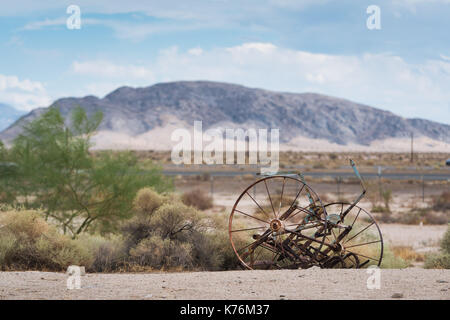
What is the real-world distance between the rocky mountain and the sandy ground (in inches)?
6052

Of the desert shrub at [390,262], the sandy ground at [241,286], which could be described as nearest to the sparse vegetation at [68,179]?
the sandy ground at [241,286]

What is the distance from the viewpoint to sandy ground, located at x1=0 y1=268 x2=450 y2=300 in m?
8.27

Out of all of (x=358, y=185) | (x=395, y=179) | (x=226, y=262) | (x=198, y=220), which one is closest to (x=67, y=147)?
(x=198, y=220)

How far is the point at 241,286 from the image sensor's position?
29.8 ft

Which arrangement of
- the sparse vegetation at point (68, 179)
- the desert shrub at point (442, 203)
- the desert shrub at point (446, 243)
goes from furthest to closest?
the desert shrub at point (442, 203), the sparse vegetation at point (68, 179), the desert shrub at point (446, 243)

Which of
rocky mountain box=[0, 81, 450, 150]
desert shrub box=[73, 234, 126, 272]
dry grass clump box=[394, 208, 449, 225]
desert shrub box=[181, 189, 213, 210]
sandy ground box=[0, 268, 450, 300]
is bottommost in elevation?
dry grass clump box=[394, 208, 449, 225]

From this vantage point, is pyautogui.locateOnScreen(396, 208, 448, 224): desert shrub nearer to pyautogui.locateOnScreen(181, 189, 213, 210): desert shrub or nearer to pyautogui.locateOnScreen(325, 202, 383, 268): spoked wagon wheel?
pyautogui.locateOnScreen(181, 189, 213, 210): desert shrub

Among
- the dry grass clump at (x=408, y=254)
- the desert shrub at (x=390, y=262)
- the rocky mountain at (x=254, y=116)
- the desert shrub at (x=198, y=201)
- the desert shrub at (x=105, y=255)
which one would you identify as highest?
the rocky mountain at (x=254, y=116)

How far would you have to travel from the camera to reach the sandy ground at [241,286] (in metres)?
8.27

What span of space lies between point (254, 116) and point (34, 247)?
169181mm

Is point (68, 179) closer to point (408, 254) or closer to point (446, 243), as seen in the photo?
point (408, 254)

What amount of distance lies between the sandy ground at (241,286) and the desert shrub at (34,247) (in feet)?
5.91

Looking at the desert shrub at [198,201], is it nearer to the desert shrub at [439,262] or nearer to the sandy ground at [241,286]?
the desert shrub at [439,262]

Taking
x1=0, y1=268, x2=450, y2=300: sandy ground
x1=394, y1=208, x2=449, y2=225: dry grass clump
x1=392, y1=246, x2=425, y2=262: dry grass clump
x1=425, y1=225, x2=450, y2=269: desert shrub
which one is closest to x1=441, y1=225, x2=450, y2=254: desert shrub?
x1=425, y1=225, x2=450, y2=269: desert shrub
